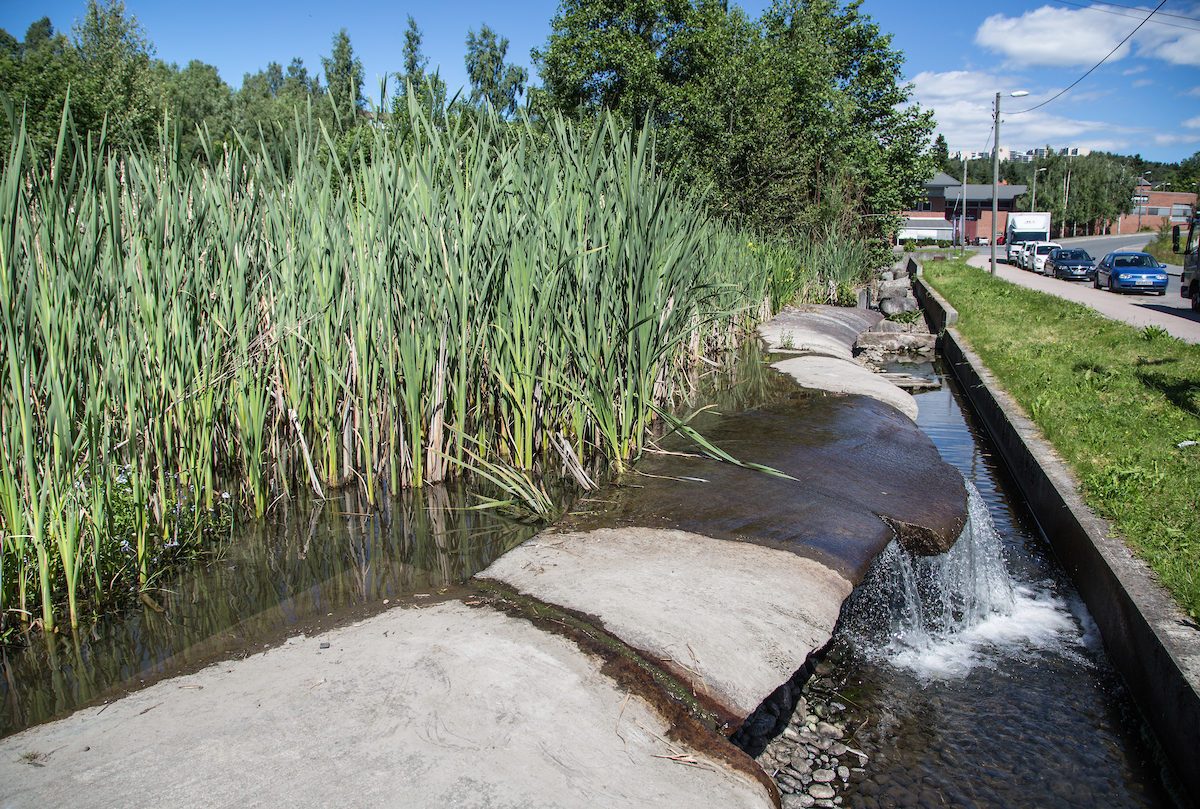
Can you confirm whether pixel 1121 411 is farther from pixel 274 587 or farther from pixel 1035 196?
pixel 1035 196

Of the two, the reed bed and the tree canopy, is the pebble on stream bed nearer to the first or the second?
the reed bed

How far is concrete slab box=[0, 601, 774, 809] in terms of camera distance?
1936 millimetres

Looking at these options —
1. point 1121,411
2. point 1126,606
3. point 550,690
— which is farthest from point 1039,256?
point 550,690

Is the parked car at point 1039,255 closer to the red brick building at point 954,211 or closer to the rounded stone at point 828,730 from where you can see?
the red brick building at point 954,211

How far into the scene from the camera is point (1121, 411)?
21.3 feet

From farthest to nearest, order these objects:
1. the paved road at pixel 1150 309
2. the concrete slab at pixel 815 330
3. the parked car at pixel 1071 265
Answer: the parked car at pixel 1071 265 < the paved road at pixel 1150 309 < the concrete slab at pixel 815 330

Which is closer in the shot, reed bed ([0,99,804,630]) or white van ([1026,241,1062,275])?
reed bed ([0,99,804,630])

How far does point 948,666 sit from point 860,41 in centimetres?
3182

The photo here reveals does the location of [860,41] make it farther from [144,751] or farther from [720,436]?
[144,751]

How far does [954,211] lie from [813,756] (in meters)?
80.6

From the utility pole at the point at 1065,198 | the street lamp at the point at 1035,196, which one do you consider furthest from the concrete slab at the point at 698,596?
the utility pole at the point at 1065,198

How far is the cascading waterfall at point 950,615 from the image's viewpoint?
3713 millimetres

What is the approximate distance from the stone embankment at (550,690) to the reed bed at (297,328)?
0.76 metres

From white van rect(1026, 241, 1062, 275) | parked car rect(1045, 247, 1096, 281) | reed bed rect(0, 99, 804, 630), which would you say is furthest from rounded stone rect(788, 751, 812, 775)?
white van rect(1026, 241, 1062, 275)
